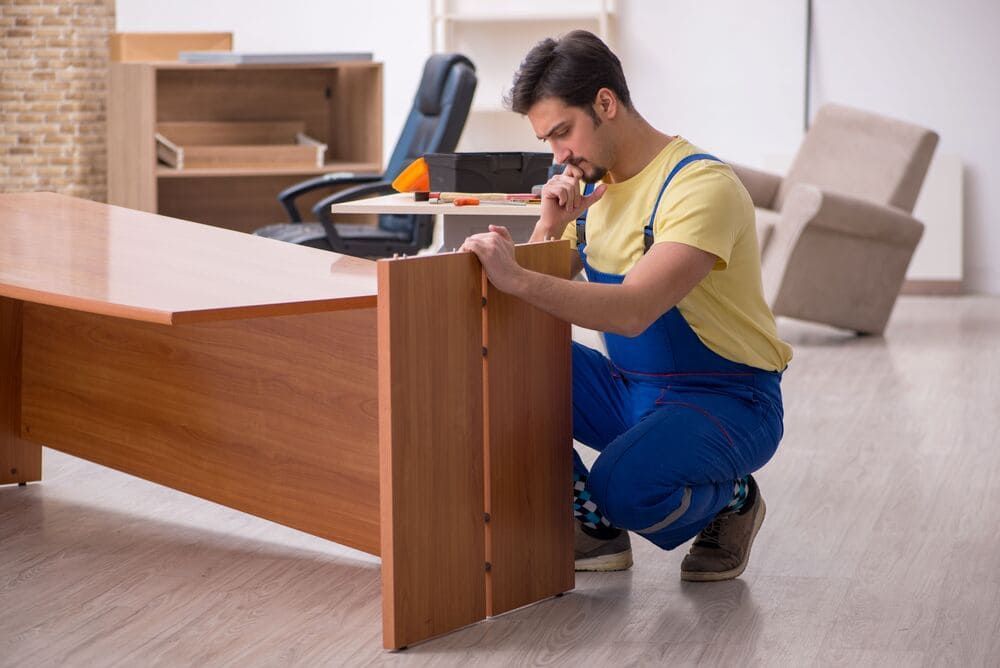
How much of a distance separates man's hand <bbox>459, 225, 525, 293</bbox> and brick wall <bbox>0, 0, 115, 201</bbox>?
16.3ft

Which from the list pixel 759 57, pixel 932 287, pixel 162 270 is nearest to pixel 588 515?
pixel 162 270

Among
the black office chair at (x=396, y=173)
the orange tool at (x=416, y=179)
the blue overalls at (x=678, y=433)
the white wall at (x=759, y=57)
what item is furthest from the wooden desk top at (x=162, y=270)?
the white wall at (x=759, y=57)

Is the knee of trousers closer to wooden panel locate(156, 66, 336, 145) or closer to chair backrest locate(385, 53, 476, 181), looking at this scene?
chair backrest locate(385, 53, 476, 181)

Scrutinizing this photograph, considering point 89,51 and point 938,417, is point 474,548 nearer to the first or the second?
point 938,417

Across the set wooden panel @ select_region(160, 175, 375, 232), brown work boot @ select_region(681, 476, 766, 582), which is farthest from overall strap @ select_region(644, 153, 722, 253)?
wooden panel @ select_region(160, 175, 375, 232)

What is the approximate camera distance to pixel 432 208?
3.38 m

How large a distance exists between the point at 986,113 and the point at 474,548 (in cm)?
524

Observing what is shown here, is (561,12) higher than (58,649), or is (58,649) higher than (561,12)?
(561,12)

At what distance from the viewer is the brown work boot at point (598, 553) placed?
9.11 feet

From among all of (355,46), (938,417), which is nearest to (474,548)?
(938,417)

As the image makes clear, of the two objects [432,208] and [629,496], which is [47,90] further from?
[629,496]

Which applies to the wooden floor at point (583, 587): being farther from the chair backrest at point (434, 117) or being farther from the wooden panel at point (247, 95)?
the wooden panel at point (247, 95)

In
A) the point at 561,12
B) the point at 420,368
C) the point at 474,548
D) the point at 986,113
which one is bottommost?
the point at 474,548

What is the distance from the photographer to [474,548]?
2.42 metres
